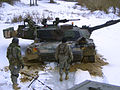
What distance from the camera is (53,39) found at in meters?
9.44

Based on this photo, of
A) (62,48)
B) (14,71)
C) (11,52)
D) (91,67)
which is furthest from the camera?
(91,67)

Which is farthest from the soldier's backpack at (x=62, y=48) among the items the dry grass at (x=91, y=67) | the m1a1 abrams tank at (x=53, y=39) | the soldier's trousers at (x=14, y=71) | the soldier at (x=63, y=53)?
the dry grass at (x=91, y=67)

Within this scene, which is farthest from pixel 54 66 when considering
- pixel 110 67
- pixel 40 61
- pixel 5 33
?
pixel 5 33

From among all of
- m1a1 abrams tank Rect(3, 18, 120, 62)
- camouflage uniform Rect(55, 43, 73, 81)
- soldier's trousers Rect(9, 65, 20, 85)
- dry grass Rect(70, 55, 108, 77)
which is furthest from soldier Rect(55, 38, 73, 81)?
soldier's trousers Rect(9, 65, 20, 85)

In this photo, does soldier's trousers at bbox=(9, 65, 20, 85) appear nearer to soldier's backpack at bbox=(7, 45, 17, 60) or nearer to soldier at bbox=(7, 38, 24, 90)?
soldier at bbox=(7, 38, 24, 90)

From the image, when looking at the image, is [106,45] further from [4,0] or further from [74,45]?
[4,0]

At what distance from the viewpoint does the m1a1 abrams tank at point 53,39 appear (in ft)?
26.1

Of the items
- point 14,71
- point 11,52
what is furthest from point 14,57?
point 14,71

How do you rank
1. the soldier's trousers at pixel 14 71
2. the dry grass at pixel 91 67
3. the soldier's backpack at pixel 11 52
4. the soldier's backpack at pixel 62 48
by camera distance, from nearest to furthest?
the soldier's backpack at pixel 11 52 < the soldier's trousers at pixel 14 71 < the soldier's backpack at pixel 62 48 < the dry grass at pixel 91 67

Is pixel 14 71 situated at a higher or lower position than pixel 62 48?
lower

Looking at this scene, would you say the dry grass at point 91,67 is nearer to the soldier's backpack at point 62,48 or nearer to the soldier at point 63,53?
the soldier at point 63,53

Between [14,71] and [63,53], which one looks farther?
[63,53]

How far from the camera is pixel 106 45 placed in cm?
1276

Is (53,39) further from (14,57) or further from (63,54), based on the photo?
(14,57)
